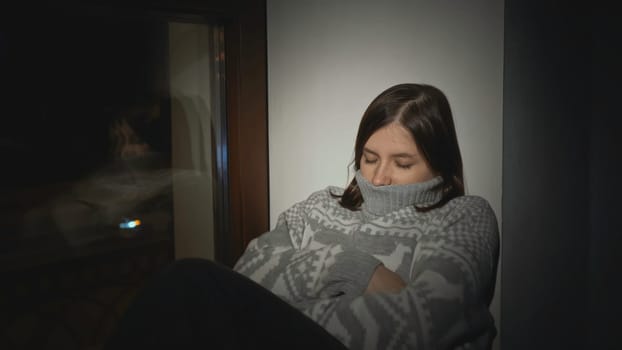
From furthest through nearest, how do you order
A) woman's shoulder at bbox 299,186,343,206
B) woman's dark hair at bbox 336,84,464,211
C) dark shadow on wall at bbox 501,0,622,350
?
1. woman's shoulder at bbox 299,186,343,206
2. woman's dark hair at bbox 336,84,464,211
3. dark shadow on wall at bbox 501,0,622,350

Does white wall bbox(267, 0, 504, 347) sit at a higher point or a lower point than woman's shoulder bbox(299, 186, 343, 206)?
higher

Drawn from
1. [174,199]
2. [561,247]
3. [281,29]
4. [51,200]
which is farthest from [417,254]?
[51,200]

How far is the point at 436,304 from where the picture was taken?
3.14 feet

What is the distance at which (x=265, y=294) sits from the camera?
3.29 feet

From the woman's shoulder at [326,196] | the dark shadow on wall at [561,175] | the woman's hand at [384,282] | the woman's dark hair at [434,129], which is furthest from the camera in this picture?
the woman's shoulder at [326,196]

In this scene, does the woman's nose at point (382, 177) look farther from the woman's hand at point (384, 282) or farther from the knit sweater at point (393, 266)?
the woman's hand at point (384, 282)

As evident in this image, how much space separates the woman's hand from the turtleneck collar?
231 mm

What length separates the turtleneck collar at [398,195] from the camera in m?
1.23

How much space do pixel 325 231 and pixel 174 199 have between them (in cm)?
100

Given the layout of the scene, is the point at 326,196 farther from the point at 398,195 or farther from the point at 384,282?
the point at 384,282

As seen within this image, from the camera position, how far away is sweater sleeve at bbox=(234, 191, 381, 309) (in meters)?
1.13

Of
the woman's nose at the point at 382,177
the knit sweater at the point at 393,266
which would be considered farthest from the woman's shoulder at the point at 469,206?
the woman's nose at the point at 382,177

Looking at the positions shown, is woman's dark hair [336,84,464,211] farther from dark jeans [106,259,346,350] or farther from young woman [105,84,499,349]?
dark jeans [106,259,346,350]

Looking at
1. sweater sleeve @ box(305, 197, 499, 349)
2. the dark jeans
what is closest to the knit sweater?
sweater sleeve @ box(305, 197, 499, 349)
